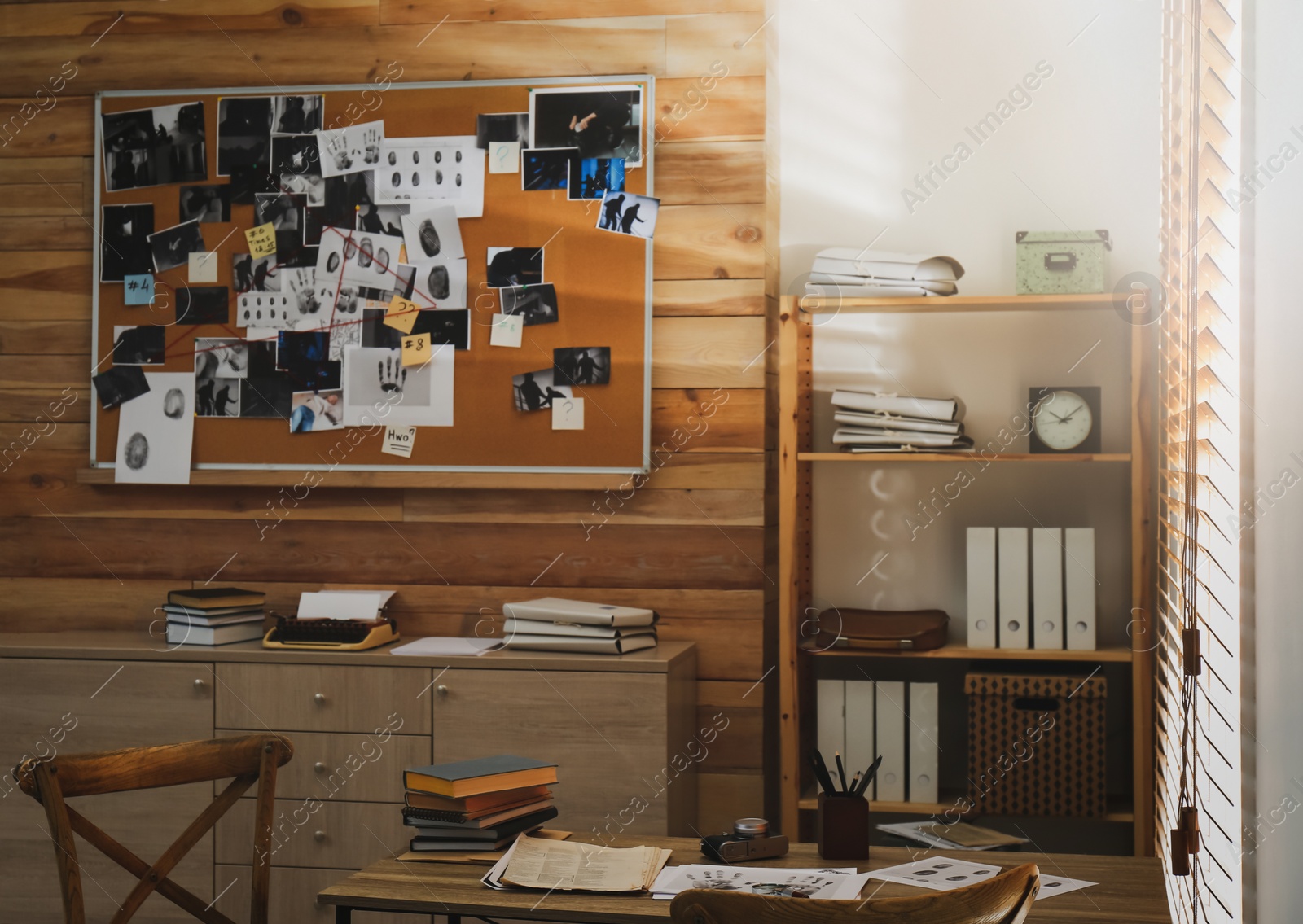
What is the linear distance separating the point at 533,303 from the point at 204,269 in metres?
0.97

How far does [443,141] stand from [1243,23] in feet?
6.90

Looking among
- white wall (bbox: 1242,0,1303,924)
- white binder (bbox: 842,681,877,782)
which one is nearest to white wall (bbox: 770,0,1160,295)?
white binder (bbox: 842,681,877,782)

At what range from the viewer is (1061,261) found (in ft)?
9.55

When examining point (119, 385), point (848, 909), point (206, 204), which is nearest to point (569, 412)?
point (206, 204)

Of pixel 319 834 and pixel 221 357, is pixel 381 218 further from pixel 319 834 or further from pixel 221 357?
pixel 319 834

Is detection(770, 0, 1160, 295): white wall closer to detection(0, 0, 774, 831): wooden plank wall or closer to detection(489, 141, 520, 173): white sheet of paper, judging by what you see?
detection(0, 0, 774, 831): wooden plank wall

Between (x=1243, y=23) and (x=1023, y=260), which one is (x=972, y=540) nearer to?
(x=1023, y=260)

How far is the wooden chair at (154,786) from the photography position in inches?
70.7

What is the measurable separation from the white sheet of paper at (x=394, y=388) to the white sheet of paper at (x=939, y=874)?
1844mm

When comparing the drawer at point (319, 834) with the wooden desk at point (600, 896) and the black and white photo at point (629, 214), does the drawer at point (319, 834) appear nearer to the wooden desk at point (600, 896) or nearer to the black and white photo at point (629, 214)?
the wooden desk at point (600, 896)

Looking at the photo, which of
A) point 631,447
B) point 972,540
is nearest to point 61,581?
point 631,447

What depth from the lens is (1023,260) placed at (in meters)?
2.93

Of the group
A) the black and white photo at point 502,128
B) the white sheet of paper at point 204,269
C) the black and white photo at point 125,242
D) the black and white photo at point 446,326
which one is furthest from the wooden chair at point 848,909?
the black and white photo at point 125,242

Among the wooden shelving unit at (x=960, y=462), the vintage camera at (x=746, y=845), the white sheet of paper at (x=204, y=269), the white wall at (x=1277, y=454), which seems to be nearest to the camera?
the white wall at (x=1277, y=454)
